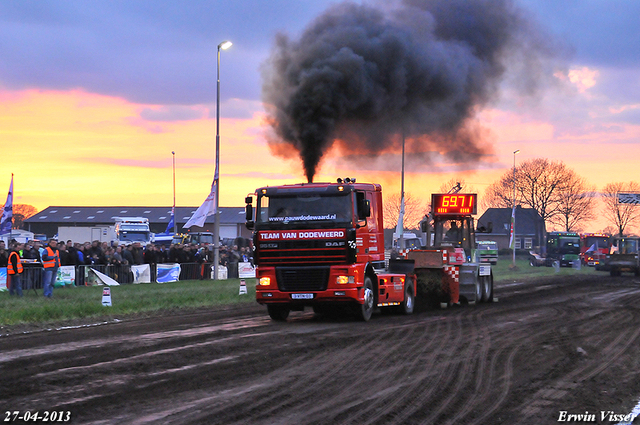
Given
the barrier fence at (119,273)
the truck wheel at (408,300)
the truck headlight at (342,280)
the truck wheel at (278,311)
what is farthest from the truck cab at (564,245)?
the truck headlight at (342,280)

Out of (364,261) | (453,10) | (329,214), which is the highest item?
(453,10)

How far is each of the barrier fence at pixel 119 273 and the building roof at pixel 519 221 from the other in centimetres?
7804

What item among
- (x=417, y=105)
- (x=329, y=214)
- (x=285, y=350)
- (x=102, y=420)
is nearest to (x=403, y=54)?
(x=417, y=105)

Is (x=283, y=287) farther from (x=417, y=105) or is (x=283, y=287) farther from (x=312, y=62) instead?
(x=417, y=105)

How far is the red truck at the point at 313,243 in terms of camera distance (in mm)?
15805

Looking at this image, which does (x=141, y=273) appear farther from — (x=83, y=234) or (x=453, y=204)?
(x=83, y=234)

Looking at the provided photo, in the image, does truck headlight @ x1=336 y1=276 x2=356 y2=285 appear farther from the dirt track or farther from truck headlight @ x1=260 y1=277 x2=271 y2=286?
truck headlight @ x1=260 y1=277 x2=271 y2=286

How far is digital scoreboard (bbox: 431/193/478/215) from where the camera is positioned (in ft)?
76.6

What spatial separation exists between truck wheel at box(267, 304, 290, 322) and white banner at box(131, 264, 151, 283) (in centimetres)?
1350

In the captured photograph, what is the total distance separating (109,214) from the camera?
104 meters

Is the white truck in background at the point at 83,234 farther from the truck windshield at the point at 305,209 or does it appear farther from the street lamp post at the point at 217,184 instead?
the truck windshield at the point at 305,209

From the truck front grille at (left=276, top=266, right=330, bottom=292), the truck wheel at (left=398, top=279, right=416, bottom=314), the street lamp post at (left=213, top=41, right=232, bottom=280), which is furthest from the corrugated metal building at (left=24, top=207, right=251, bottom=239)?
the truck front grille at (left=276, top=266, right=330, bottom=292)

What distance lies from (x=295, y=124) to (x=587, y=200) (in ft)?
266

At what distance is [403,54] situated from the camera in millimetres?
21578
